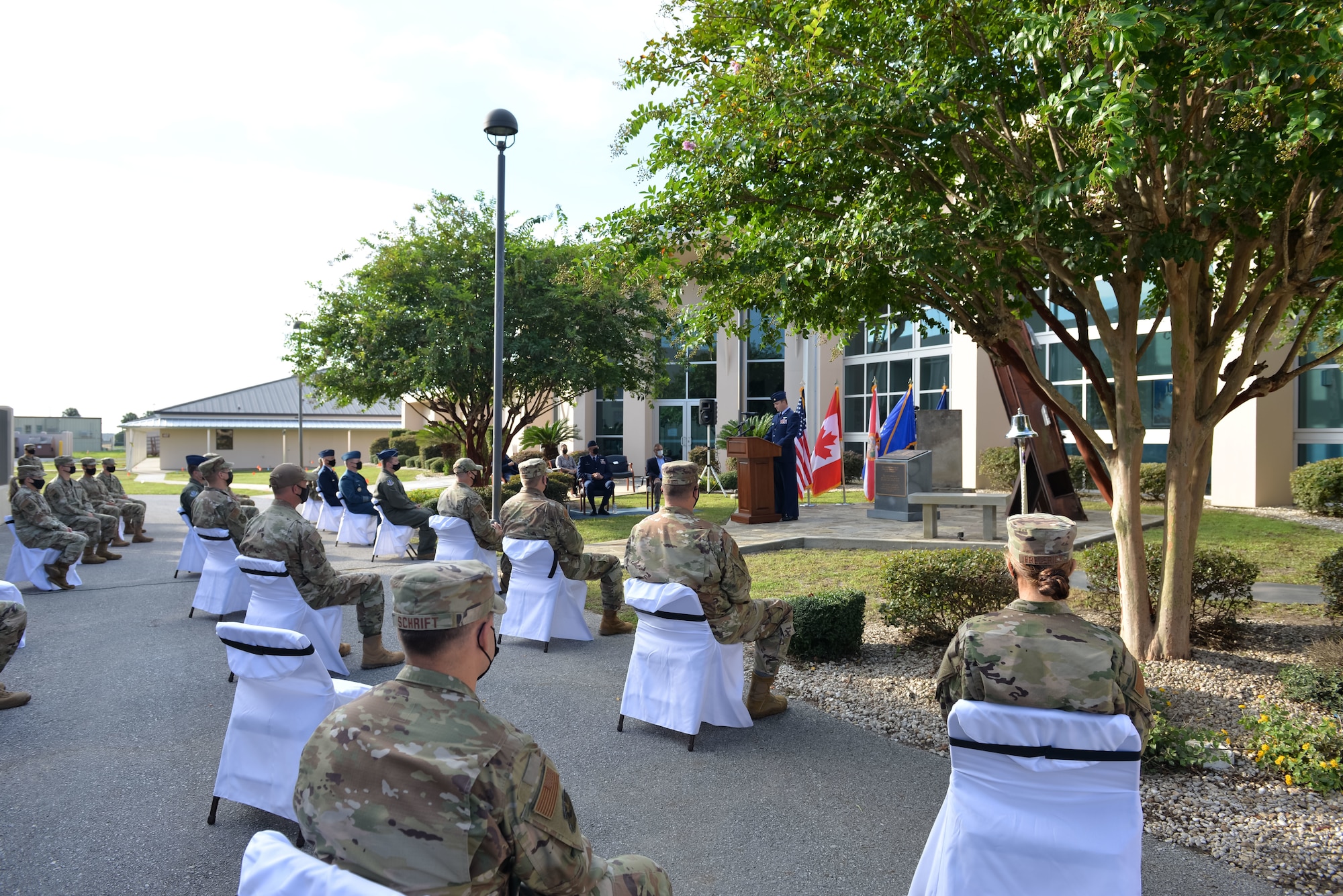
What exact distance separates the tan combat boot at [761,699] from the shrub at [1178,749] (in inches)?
79.9

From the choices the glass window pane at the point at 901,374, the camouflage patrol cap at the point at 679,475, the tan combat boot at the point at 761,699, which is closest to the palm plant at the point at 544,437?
the glass window pane at the point at 901,374

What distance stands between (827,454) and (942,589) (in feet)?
35.1

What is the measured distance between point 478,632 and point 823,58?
513cm

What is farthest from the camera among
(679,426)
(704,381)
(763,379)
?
(679,426)

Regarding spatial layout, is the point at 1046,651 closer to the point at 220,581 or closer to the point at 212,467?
the point at 220,581

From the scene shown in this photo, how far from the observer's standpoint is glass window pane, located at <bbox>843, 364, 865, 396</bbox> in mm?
27844

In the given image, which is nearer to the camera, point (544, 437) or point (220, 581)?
point (220, 581)

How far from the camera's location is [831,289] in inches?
247

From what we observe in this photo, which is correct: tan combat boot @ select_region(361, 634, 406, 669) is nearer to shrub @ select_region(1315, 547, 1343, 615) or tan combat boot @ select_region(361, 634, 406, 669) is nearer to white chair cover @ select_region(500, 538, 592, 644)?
white chair cover @ select_region(500, 538, 592, 644)

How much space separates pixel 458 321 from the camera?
15.2m

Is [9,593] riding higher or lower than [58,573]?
higher

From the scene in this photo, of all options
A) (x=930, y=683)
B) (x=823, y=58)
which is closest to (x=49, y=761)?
(x=930, y=683)

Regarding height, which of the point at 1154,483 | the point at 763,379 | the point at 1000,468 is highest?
the point at 763,379

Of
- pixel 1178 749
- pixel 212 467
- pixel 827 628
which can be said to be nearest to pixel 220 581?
pixel 212 467
